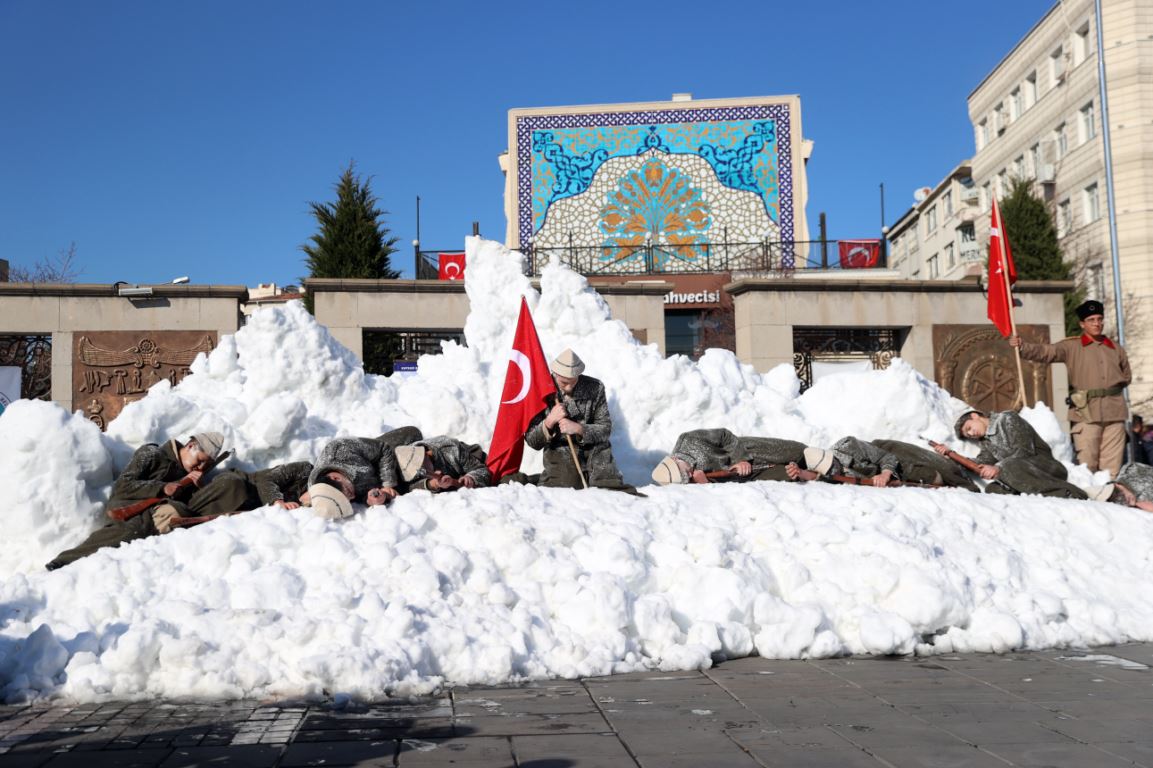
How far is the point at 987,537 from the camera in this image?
6012 mm

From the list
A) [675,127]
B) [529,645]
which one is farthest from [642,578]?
[675,127]

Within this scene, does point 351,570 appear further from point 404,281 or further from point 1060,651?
point 404,281

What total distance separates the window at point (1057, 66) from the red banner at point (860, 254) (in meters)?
8.91

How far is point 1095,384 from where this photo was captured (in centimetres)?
820

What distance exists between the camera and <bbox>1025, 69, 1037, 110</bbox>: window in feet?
96.0

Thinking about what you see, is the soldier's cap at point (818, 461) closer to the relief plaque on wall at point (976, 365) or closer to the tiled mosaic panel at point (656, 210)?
the relief plaque on wall at point (976, 365)

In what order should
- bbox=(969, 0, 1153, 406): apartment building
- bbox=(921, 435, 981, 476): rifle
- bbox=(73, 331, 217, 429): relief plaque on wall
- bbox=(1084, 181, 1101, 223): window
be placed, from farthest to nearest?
bbox=(1084, 181, 1101, 223): window < bbox=(969, 0, 1153, 406): apartment building < bbox=(73, 331, 217, 429): relief plaque on wall < bbox=(921, 435, 981, 476): rifle

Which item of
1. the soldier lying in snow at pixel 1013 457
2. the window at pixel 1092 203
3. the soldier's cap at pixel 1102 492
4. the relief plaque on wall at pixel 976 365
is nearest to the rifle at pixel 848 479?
the soldier lying in snow at pixel 1013 457

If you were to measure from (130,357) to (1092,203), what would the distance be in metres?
23.8

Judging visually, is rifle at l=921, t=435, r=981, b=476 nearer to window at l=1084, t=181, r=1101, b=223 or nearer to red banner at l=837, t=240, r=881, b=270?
red banner at l=837, t=240, r=881, b=270

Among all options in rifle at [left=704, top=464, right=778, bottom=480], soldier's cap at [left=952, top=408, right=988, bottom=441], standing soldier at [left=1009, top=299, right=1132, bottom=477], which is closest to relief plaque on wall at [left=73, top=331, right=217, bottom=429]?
rifle at [left=704, top=464, right=778, bottom=480]

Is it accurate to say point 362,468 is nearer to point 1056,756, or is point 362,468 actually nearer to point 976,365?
point 1056,756

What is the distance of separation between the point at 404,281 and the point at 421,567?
7939 millimetres

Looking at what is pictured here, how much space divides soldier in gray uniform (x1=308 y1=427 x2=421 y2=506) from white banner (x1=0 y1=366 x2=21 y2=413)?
7.57m
